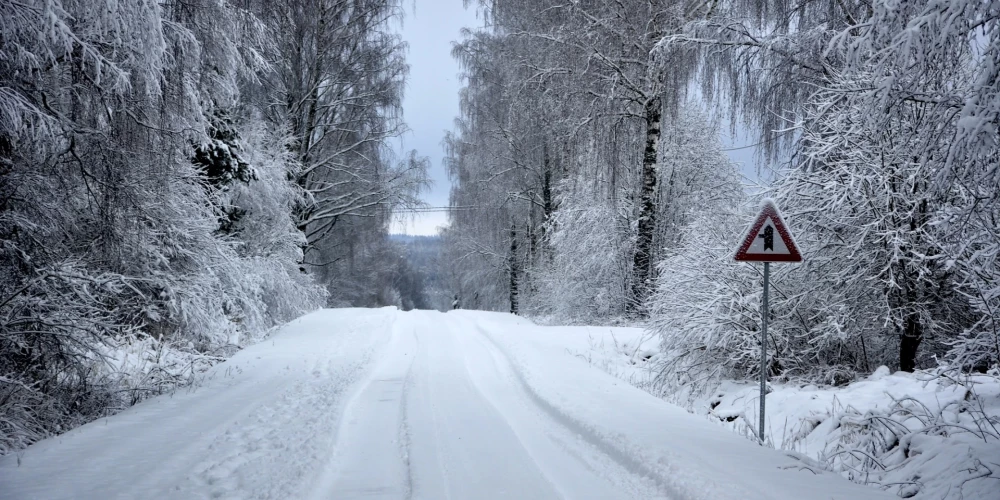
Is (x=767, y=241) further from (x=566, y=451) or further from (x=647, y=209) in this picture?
(x=647, y=209)

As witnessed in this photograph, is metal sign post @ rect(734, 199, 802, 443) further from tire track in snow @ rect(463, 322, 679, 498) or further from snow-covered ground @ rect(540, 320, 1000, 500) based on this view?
tire track in snow @ rect(463, 322, 679, 498)

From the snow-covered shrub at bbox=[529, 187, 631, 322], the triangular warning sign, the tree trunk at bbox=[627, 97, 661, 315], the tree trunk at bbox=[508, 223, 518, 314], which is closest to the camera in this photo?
the triangular warning sign

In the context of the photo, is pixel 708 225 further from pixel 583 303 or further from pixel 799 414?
pixel 583 303

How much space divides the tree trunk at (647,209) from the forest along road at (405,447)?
564 centimetres

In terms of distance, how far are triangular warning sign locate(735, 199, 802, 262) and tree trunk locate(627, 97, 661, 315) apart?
6517 mm

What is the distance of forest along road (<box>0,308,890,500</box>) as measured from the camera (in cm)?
370

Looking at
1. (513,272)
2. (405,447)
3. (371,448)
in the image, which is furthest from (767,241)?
(513,272)

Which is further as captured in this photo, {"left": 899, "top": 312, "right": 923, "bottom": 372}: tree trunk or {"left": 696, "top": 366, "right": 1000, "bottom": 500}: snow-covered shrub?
{"left": 899, "top": 312, "right": 923, "bottom": 372}: tree trunk

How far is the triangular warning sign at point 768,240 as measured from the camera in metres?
5.20

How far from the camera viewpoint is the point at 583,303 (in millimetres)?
16000

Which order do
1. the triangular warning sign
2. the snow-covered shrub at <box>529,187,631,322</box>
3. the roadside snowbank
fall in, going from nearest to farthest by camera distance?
the roadside snowbank < the triangular warning sign < the snow-covered shrub at <box>529,187,631,322</box>

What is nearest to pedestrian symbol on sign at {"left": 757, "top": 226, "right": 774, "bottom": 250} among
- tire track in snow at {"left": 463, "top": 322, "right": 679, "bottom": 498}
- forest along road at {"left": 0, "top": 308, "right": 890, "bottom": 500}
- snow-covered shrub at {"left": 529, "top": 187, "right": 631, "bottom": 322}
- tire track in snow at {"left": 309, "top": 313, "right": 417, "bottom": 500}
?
forest along road at {"left": 0, "top": 308, "right": 890, "bottom": 500}

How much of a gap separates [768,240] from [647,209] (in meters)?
7.48

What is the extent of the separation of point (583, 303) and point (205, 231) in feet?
34.8
